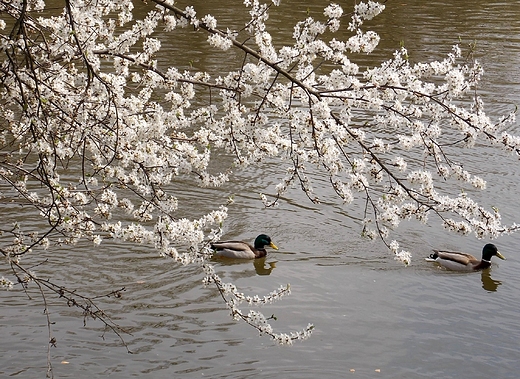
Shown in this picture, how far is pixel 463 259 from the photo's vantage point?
10.8 m

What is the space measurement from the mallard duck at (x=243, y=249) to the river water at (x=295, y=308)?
15 cm

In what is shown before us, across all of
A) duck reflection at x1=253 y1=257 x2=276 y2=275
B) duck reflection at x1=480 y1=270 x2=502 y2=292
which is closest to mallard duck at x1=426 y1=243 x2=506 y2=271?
duck reflection at x1=480 y1=270 x2=502 y2=292

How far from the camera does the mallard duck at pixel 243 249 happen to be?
10.7 meters

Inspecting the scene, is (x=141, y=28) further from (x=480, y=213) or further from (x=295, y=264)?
(x=295, y=264)

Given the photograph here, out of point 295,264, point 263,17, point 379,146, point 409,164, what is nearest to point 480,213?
point 379,146

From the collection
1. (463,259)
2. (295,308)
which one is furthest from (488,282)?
(295,308)

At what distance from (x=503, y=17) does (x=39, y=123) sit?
24099mm

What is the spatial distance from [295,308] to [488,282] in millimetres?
2985

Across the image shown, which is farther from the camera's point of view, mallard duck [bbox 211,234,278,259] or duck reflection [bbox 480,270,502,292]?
mallard duck [bbox 211,234,278,259]

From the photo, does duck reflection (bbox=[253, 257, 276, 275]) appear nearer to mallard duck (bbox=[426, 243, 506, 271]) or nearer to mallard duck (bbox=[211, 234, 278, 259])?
mallard duck (bbox=[211, 234, 278, 259])

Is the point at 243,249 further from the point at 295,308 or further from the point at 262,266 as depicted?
the point at 295,308

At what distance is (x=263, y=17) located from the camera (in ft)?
19.9

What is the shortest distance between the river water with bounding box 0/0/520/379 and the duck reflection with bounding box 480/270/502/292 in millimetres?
14

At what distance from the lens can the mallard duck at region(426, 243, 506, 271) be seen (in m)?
10.6
